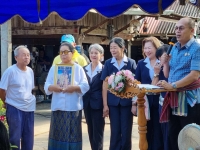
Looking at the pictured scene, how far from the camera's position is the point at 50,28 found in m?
10.4

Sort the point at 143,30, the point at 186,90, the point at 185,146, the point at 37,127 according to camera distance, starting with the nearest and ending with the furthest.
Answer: the point at 185,146, the point at 186,90, the point at 37,127, the point at 143,30

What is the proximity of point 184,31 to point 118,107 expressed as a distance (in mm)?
1816

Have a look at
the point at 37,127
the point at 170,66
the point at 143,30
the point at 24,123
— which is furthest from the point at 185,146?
the point at 143,30

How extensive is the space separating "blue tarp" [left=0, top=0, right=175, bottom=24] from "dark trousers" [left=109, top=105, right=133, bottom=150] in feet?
4.73

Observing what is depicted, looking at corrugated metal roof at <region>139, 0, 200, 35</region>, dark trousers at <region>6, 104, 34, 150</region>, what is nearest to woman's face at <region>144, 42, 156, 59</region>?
dark trousers at <region>6, 104, 34, 150</region>

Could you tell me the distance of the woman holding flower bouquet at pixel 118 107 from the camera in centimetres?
535

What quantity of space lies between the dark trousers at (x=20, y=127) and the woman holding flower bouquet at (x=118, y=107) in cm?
115

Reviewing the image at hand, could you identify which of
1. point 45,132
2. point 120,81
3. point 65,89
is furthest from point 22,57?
point 45,132

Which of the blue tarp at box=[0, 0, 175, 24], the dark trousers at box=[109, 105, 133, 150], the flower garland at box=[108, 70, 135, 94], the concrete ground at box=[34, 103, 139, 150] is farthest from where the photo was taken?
the concrete ground at box=[34, 103, 139, 150]

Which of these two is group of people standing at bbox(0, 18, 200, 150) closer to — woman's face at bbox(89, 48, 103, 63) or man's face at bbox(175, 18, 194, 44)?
woman's face at bbox(89, 48, 103, 63)

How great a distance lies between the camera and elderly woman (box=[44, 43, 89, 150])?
5281 millimetres

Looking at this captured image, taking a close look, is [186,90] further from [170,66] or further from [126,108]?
[126,108]

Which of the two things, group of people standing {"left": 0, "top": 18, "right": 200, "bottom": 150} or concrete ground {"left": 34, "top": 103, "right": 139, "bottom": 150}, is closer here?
group of people standing {"left": 0, "top": 18, "right": 200, "bottom": 150}

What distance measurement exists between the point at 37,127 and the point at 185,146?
5.91 m
